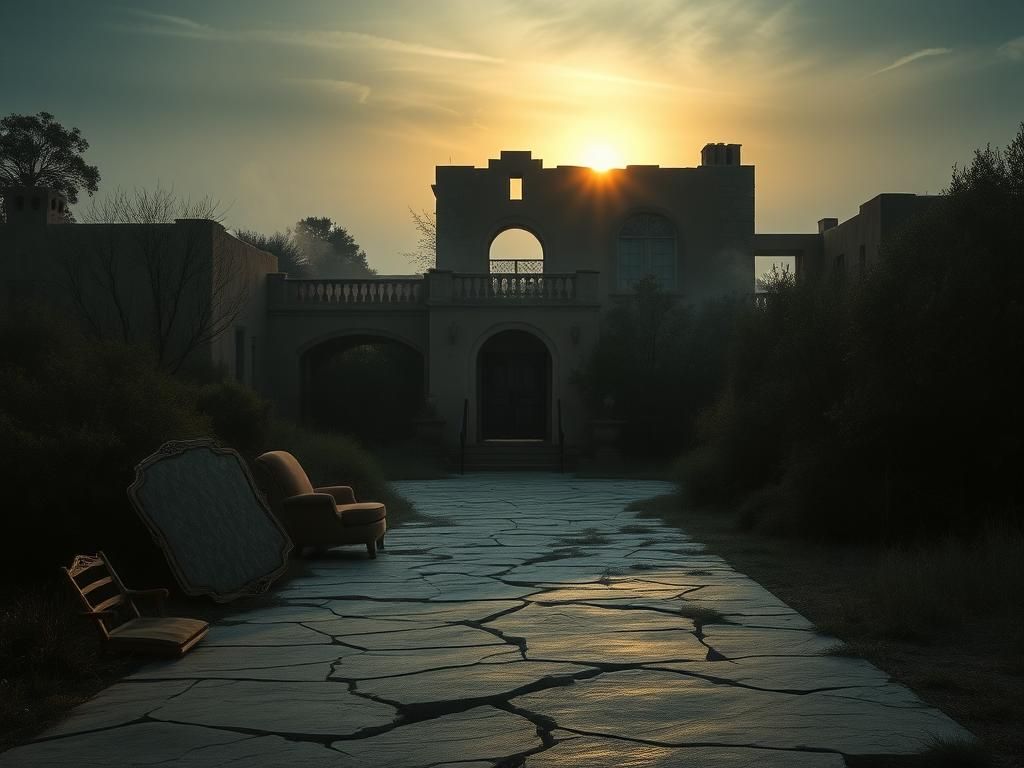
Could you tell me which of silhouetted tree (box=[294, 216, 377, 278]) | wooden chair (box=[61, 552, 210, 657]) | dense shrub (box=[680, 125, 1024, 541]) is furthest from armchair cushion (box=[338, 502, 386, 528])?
silhouetted tree (box=[294, 216, 377, 278])

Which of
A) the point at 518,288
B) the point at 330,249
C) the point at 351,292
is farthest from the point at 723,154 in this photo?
the point at 330,249

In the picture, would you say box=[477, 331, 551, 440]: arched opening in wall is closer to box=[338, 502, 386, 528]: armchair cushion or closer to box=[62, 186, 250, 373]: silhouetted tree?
box=[62, 186, 250, 373]: silhouetted tree

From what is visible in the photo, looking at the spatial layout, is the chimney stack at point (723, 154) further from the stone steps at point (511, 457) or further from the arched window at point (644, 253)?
the stone steps at point (511, 457)

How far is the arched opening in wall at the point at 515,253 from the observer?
110 ft

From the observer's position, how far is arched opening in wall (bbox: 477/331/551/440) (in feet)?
105

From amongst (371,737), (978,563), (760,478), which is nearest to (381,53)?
(760,478)

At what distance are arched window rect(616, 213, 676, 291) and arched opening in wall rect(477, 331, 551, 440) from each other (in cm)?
371

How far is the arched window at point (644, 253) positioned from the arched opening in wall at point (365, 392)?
21.6 feet

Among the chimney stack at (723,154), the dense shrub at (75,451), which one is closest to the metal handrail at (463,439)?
the chimney stack at (723,154)

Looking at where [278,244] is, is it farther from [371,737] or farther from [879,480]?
[371,737]

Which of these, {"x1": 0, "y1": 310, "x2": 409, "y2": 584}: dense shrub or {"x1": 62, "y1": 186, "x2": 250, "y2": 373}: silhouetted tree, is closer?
{"x1": 0, "y1": 310, "x2": 409, "y2": 584}: dense shrub

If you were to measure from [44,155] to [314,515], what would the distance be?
131ft

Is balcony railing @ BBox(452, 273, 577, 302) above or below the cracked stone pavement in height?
above

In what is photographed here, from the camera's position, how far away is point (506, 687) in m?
6.18
